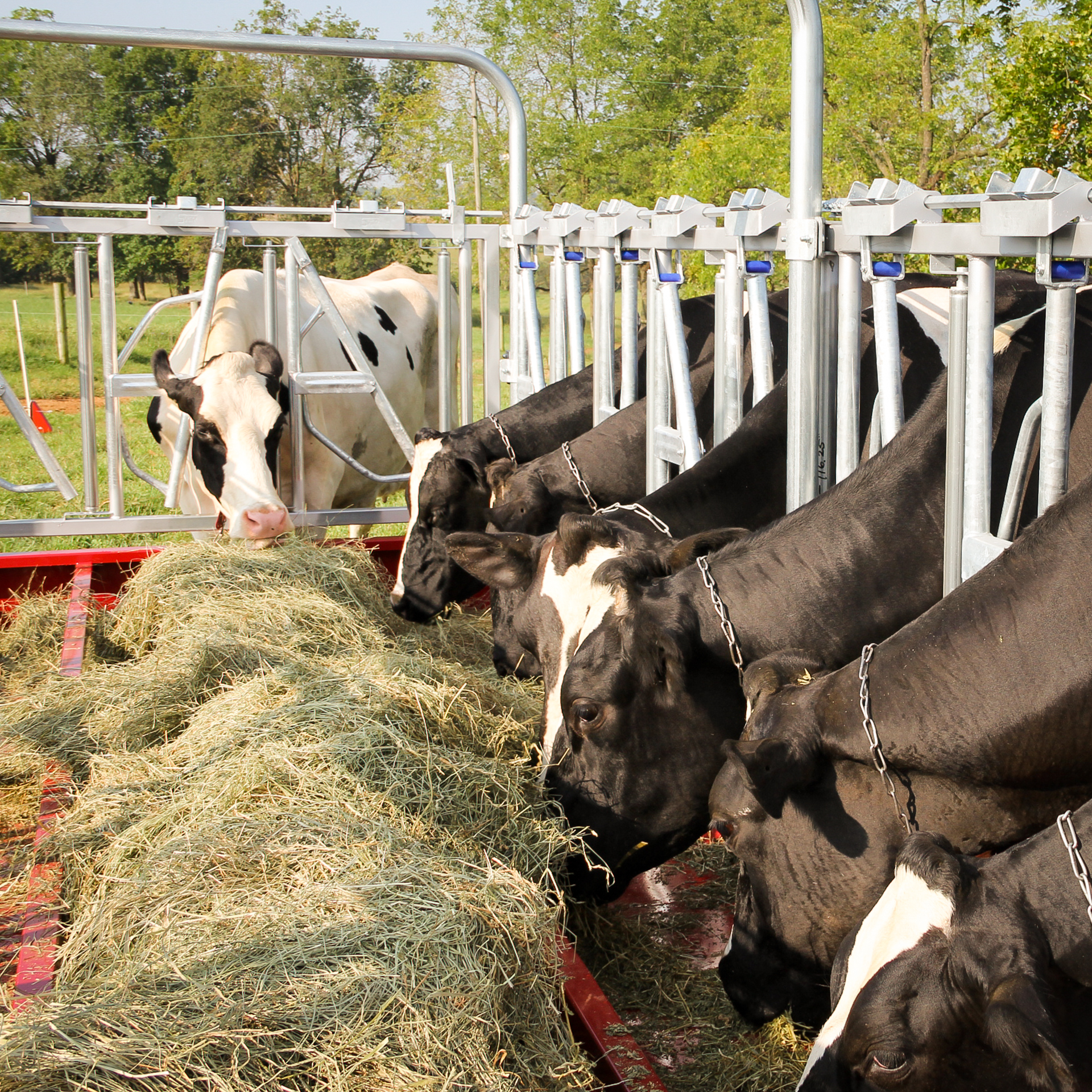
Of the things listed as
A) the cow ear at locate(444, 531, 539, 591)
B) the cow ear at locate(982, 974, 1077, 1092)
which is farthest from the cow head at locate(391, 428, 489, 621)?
the cow ear at locate(982, 974, 1077, 1092)

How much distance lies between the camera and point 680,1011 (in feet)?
10.3

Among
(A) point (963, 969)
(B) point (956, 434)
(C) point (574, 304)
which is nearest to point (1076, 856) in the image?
(A) point (963, 969)

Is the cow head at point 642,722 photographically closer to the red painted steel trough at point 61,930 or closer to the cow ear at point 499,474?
the red painted steel trough at point 61,930

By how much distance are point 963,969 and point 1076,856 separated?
259mm

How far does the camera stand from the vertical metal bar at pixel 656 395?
4.80 meters

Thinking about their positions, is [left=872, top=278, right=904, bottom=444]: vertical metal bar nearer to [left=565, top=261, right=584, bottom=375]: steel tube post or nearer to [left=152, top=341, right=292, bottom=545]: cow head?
[left=565, top=261, right=584, bottom=375]: steel tube post

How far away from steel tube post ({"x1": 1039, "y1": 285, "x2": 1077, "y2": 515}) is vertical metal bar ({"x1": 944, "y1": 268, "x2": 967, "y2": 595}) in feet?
0.74

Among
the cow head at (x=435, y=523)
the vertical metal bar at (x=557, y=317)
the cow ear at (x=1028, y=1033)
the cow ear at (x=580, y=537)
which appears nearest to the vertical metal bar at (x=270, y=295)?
the cow head at (x=435, y=523)

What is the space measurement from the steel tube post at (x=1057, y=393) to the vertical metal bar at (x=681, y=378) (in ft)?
5.65

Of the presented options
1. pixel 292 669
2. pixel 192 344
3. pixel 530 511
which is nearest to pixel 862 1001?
pixel 292 669

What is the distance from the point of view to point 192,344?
23.3 ft

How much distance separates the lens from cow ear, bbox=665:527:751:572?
11.7 ft

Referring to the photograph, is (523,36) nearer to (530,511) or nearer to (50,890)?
(530,511)

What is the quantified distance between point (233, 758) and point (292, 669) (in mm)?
751
